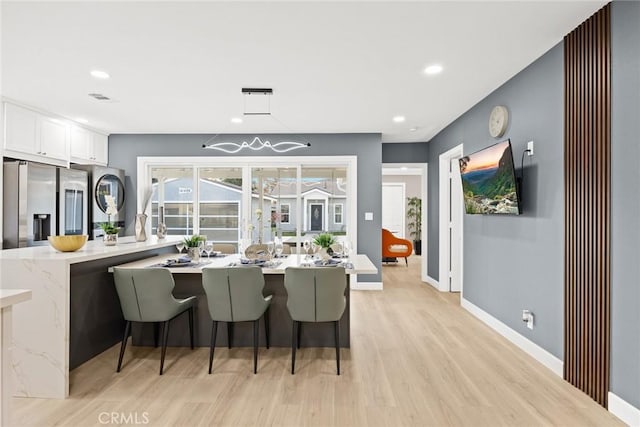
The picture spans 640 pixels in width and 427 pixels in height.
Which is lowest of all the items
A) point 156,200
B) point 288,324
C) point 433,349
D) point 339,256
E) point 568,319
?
point 433,349

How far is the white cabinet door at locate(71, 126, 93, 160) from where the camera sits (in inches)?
201

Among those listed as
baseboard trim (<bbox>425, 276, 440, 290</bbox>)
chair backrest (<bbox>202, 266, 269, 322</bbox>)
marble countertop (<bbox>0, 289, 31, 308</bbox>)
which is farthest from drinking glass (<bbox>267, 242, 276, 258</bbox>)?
baseboard trim (<bbox>425, 276, 440, 290</bbox>)

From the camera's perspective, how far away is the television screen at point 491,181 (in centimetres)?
305

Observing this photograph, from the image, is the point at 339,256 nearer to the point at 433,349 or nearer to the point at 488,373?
the point at 433,349

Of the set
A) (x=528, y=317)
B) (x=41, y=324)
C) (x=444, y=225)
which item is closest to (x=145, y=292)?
(x=41, y=324)

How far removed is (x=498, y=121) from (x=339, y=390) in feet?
9.61

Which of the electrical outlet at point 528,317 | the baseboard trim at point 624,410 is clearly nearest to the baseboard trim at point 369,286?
the electrical outlet at point 528,317

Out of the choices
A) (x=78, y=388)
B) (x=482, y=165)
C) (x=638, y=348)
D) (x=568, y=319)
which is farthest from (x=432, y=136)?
(x=78, y=388)

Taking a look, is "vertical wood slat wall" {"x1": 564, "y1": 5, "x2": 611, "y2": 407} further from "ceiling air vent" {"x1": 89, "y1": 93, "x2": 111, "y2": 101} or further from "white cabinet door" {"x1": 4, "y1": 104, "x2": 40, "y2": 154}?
"white cabinet door" {"x1": 4, "y1": 104, "x2": 40, "y2": 154}

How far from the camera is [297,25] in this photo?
2.46m

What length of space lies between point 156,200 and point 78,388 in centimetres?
407

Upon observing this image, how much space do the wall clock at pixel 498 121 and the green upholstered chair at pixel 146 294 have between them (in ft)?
10.8

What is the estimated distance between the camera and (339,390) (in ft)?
8.11

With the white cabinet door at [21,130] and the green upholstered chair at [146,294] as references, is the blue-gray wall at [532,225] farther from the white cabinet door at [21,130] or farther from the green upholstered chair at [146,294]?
the white cabinet door at [21,130]
